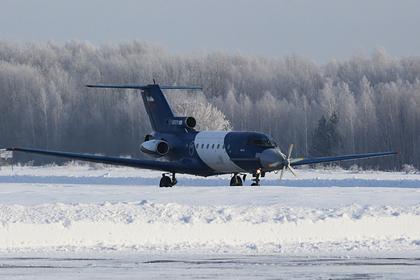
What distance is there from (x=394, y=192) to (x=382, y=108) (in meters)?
77.1

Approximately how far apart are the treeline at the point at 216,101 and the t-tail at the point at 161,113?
35.6 metres

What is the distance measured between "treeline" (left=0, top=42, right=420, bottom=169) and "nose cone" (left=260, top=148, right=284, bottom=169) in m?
41.9

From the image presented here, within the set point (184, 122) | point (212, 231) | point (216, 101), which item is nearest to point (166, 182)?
point (184, 122)

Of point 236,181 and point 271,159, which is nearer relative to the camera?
point 271,159

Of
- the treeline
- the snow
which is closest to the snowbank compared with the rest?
the snow

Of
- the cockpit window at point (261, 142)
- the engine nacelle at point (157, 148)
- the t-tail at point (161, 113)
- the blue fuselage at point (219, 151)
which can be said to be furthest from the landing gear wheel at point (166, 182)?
the t-tail at point (161, 113)

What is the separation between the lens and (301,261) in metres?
19.9

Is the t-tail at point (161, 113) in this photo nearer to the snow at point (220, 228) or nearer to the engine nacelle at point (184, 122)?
the engine nacelle at point (184, 122)

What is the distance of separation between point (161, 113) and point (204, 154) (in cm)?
429

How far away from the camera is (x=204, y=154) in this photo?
45.1 metres

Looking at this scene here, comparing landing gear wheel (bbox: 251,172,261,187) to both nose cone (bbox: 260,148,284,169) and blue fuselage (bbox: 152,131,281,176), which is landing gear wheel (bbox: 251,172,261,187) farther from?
nose cone (bbox: 260,148,284,169)

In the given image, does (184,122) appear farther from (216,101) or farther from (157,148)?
(216,101)

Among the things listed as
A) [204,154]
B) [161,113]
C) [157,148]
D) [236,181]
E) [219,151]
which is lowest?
[236,181]

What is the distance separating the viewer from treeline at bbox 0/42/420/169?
10475cm
